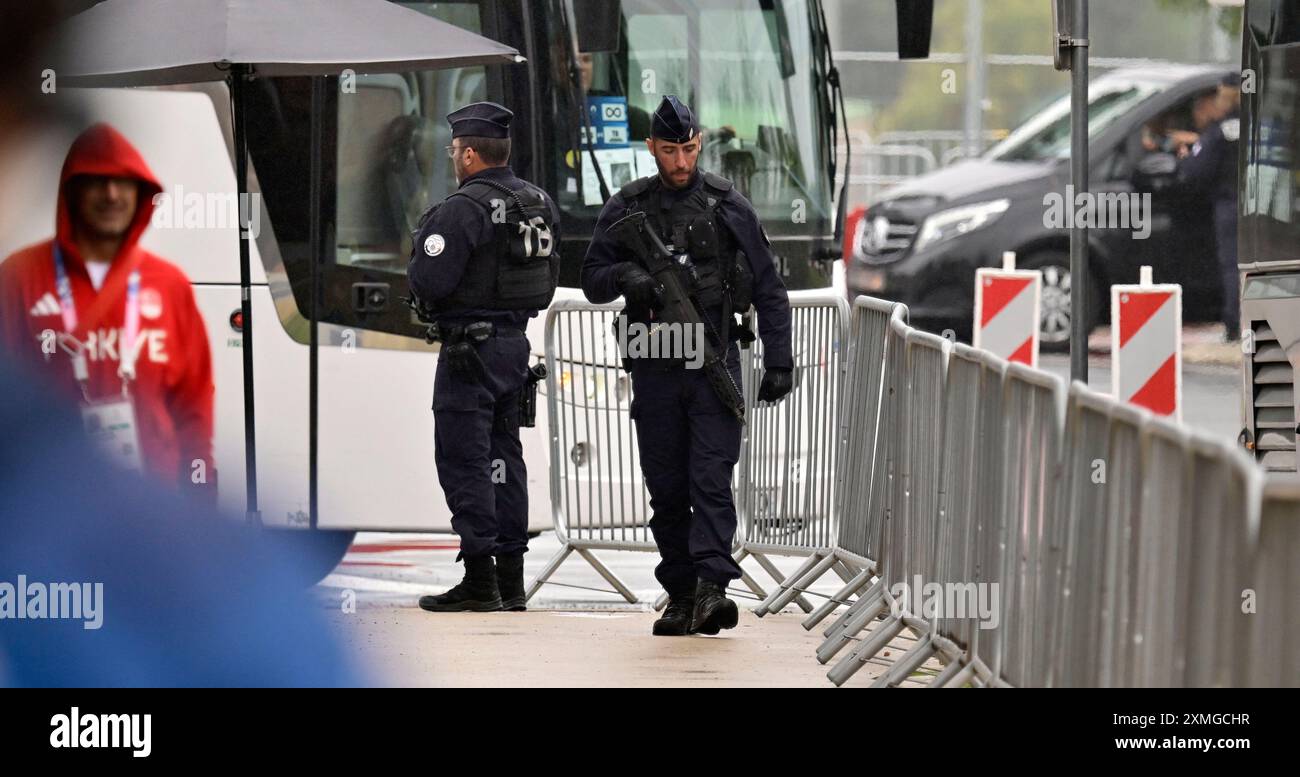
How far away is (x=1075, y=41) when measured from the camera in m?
8.15

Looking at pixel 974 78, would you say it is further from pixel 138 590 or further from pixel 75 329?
pixel 138 590

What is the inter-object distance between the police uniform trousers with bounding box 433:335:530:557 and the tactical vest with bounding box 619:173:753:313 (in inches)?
39.8

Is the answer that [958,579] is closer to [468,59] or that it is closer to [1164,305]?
[468,59]

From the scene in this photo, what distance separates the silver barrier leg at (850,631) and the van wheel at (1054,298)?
1124cm

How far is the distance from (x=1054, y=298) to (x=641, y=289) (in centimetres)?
1103

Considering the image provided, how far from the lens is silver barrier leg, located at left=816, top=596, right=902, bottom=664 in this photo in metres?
7.33

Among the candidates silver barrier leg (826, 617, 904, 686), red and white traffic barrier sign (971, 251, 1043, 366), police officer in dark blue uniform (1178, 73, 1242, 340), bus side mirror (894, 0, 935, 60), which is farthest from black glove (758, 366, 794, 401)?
police officer in dark blue uniform (1178, 73, 1242, 340)

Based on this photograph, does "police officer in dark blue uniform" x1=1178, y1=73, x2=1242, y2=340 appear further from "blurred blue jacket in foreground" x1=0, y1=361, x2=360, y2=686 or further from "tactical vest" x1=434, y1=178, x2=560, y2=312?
"blurred blue jacket in foreground" x1=0, y1=361, x2=360, y2=686

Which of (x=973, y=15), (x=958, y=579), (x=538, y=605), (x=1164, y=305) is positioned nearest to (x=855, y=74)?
(x=973, y=15)

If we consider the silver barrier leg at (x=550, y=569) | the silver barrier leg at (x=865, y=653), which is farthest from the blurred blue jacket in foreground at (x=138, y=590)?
the silver barrier leg at (x=550, y=569)

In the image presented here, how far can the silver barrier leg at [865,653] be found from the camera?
6695mm

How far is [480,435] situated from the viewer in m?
8.73

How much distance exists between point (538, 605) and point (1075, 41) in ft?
11.5
